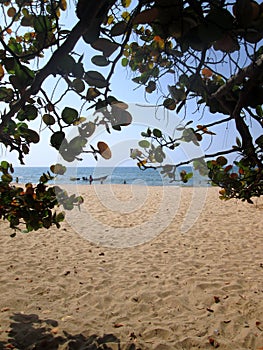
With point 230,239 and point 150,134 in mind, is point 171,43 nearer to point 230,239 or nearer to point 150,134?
point 150,134

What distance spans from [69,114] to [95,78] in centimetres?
18

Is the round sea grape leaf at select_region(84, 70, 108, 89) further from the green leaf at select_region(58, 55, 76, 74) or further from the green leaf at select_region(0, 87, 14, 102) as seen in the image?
the green leaf at select_region(0, 87, 14, 102)

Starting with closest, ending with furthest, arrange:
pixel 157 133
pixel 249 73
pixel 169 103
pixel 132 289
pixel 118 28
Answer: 1. pixel 118 28
2. pixel 249 73
3. pixel 169 103
4. pixel 157 133
5. pixel 132 289

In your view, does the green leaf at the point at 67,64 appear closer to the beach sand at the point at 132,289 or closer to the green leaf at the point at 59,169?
the green leaf at the point at 59,169

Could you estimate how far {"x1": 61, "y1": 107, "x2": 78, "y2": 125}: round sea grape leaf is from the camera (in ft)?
3.48

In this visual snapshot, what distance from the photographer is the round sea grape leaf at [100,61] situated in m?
0.96

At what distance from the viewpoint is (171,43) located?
66.7 inches

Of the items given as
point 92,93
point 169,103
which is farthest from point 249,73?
point 92,93

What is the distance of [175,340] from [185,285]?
1.37 meters

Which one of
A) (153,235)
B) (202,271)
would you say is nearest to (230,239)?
(153,235)

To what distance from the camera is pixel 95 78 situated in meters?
0.96

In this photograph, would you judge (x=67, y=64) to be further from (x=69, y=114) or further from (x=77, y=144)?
(x=77, y=144)

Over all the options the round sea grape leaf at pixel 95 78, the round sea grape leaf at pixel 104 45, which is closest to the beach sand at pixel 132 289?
the round sea grape leaf at pixel 95 78

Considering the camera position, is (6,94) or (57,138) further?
(6,94)
